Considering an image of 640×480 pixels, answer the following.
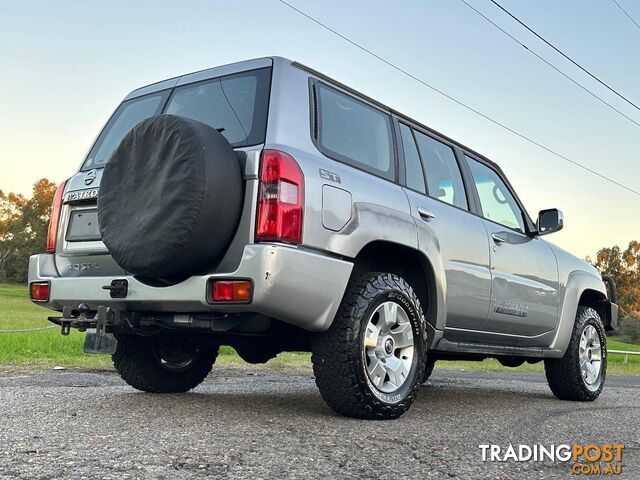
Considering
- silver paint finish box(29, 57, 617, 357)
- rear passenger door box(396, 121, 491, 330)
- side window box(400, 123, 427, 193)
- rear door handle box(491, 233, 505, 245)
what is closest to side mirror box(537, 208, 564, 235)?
silver paint finish box(29, 57, 617, 357)

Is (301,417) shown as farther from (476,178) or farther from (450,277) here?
(476,178)

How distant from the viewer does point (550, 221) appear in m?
6.36

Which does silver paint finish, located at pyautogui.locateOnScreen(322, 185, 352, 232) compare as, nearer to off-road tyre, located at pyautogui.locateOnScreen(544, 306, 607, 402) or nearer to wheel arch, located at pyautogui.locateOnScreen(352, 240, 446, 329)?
wheel arch, located at pyautogui.locateOnScreen(352, 240, 446, 329)

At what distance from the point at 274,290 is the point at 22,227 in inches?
3157

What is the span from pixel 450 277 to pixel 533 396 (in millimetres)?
2492

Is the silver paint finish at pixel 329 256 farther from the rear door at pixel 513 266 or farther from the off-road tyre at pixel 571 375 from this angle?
the off-road tyre at pixel 571 375

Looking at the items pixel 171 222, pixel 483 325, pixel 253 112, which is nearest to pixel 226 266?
pixel 171 222

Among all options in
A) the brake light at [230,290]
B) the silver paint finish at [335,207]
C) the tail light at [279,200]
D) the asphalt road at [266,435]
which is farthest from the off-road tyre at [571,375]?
the brake light at [230,290]

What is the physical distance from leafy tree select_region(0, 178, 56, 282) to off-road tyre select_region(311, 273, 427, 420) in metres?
74.2

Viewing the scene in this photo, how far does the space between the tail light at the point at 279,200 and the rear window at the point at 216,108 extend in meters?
0.23

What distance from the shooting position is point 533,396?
22.2 feet

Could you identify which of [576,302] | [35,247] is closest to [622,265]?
[35,247]

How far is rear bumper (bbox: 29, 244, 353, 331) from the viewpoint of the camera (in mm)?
3660

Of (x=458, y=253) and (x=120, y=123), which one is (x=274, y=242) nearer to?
(x=458, y=253)
